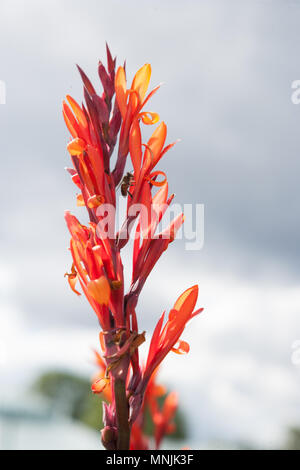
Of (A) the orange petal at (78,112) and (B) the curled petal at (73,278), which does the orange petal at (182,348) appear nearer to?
(B) the curled petal at (73,278)

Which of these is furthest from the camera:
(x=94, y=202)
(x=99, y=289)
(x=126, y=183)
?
(x=126, y=183)

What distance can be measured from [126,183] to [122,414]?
73 centimetres

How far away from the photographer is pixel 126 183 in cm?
154

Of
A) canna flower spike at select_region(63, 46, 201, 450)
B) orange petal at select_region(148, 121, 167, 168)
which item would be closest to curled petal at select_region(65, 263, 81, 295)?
canna flower spike at select_region(63, 46, 201, 450)

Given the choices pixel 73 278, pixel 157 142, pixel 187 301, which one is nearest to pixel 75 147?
pixel 157 142

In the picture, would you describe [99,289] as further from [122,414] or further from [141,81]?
[141,81]

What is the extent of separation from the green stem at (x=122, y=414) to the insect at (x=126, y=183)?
60 cm

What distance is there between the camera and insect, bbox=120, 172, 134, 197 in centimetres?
154

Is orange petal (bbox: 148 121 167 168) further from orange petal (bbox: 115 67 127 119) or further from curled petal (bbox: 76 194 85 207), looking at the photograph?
curled petal (bbox: 76 194 85 207)

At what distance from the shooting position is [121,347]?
137 cm

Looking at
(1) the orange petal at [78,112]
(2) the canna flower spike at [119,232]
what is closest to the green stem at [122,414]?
(2) the canna flower spike at [119,232]

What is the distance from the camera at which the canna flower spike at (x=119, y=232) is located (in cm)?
137
